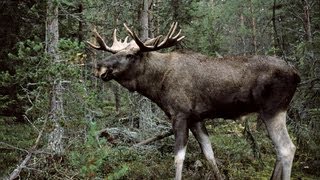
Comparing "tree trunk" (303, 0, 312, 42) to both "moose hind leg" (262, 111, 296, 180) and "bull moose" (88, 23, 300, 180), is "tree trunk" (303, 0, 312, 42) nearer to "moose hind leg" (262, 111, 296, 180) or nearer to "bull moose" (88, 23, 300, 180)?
"bull moose" (88, 23, 300, 180)

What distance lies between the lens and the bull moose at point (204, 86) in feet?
21.7

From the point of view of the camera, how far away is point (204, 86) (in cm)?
689

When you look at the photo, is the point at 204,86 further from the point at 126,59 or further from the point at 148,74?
the point at 126,59

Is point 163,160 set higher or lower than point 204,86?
lower

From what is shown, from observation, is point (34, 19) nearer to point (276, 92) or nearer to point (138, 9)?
point (138, 9)

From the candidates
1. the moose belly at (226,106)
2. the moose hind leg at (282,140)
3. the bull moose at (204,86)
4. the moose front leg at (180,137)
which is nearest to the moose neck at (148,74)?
the bull moose at (204,86)

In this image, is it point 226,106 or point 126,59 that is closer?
point 226,106

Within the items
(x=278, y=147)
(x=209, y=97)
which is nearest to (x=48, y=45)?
(x=209, y=97)

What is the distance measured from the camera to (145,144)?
906cm

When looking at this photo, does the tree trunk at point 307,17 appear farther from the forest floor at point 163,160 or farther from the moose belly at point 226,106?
the forest floor at point 163,160

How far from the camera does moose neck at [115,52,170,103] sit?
7152mm

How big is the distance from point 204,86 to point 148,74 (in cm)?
102

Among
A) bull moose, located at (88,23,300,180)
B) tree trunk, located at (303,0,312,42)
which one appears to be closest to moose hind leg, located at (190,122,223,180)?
bull moose, located at (88,23,300,180)

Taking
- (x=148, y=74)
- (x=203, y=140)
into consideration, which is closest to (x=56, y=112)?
(x=148, y=74)
